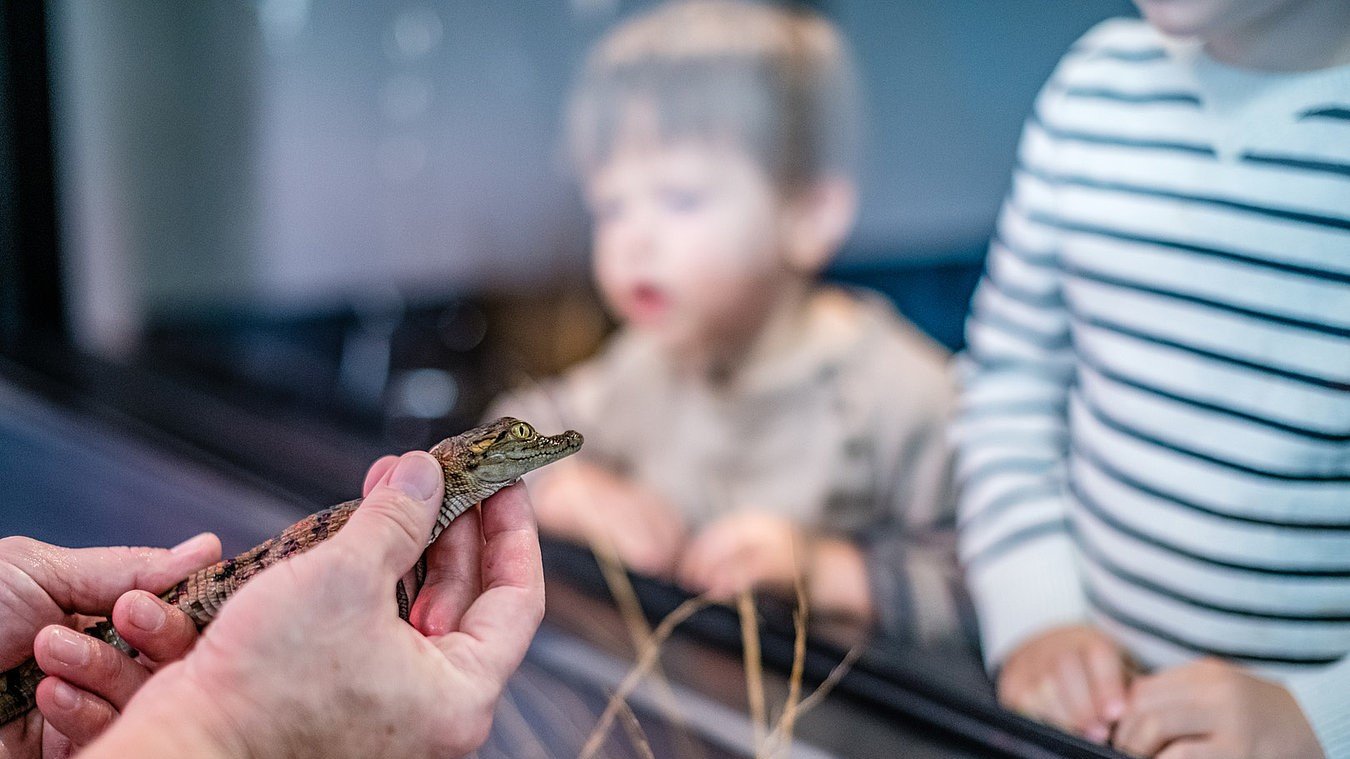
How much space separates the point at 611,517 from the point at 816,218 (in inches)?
19.7

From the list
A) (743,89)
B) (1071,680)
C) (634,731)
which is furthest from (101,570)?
(743,89)

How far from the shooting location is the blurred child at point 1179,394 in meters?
0.58

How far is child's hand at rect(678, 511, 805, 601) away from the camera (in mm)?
1069

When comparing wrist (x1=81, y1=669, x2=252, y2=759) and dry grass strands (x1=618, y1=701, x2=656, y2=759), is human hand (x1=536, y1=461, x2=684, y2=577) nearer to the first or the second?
dry grass strands (x1=618, y1=701, x2=656, y2=759)

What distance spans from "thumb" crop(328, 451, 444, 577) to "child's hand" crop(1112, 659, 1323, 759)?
503 millimetres

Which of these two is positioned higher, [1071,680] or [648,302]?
[648,302]

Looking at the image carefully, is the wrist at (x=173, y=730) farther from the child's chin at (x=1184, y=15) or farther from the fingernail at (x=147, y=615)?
the child's chin at (x=1184, y=15)

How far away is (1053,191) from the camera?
30.0 inches

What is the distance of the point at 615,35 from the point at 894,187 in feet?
1.62

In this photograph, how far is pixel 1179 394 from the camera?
0.66m

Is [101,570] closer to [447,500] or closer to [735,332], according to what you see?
[447,500]

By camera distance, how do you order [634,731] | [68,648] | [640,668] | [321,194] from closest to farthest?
[68,648] < [634,731] < [640,668] < [321,194]

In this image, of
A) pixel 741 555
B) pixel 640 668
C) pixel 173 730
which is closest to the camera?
pixel 173 730

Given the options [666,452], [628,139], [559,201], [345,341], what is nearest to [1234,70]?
[628,139]
